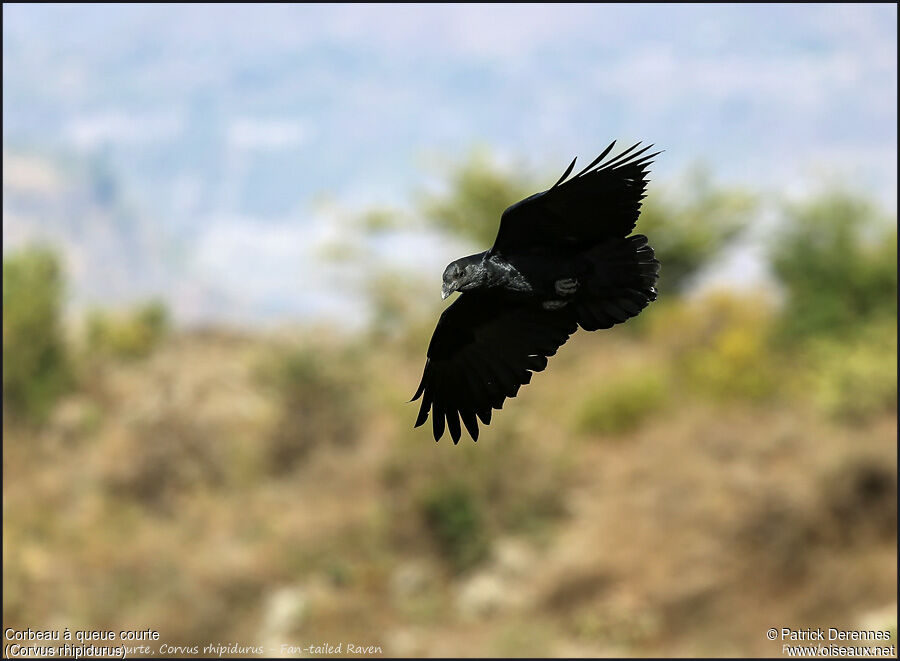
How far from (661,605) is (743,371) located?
660 cm

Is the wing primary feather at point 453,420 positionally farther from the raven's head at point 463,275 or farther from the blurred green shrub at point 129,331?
the blurred green shrub at point 129,331

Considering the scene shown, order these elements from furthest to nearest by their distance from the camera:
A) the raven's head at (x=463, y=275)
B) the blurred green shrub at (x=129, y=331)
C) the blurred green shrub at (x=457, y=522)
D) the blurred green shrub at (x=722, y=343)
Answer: the blurred green shrub at (x=129, y=331)
the blurred green shrub at (x=722, y=343)
the blurred green shrub at (x=457, y=522)
the raven's head at (x=463, y=275)

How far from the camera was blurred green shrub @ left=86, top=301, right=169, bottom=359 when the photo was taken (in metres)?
23.8

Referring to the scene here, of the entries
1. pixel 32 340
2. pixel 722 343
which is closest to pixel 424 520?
pixel 722 343

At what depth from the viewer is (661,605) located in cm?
1376

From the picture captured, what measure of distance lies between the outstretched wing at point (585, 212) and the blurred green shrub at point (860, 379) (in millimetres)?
13991

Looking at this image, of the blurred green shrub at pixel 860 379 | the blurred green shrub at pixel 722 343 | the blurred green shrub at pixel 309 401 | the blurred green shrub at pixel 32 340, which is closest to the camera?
the blurred green shrub at pixel 860 379

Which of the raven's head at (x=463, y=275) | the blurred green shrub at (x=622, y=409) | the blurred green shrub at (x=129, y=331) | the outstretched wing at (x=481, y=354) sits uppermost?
the blurred green shrub at (x=129, y=331)

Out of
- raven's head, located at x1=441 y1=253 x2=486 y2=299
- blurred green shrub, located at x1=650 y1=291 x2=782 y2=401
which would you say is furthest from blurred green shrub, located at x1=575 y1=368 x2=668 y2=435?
raven's head, located at x1=441 y1=253 x2=486 y2=299

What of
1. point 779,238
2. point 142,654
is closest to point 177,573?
point 142,654

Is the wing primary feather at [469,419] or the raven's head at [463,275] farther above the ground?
the wing primary feather at [469,419]

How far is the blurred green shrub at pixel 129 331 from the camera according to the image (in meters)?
23.8

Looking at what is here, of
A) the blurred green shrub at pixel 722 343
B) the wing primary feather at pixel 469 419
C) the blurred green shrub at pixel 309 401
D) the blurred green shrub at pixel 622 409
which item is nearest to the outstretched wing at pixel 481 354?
the wing primary feather at pixel 469 419

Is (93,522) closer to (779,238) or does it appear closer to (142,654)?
(142,654)
